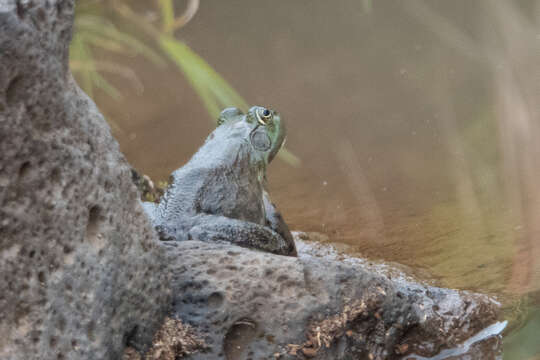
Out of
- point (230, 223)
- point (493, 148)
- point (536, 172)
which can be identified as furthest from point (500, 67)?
point (230, 223)

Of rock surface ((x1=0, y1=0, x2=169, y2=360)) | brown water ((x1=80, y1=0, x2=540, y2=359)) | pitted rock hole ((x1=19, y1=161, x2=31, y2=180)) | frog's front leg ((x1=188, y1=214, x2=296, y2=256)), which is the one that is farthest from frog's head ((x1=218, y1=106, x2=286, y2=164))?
pitted rock hole ((x1=19, y1=161, x2=31, y2=180))

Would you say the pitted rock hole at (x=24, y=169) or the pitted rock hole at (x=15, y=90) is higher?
the pitted rock hole at (x=15, y=90)

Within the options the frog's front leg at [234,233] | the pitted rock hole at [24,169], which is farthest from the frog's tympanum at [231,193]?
the pitted rock hole at [24,169]

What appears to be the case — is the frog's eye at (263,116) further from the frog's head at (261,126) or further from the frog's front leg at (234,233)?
the frog's front leg at (234,233)

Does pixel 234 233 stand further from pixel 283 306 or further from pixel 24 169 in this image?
pixel 24 169

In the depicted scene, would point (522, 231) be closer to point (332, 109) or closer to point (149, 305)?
point (149, 305)

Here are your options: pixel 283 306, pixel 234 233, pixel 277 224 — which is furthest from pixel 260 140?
pixel 283 306
